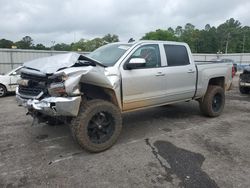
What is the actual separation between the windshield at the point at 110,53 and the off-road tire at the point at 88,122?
2.79 ft

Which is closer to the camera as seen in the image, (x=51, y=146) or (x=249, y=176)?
(x=249, y=176)

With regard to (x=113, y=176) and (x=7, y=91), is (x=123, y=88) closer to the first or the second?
(x=113, y=176)

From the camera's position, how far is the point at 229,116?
665cm

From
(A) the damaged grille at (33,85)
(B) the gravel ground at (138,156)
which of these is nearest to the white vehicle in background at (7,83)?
(B) the gravel ground at (138,156)

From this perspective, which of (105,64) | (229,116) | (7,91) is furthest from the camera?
(7,91)

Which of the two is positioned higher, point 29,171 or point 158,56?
point 158,56

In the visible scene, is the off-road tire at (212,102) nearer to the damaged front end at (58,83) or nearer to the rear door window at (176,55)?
the rear door window at (176,55)

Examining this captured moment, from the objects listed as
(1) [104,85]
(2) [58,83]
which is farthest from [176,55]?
(2) [58,83]

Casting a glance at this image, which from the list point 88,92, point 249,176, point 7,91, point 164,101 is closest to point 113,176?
point 88,92

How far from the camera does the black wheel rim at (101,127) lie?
406 cm

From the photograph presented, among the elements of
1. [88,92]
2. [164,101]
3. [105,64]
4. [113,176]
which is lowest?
[113,176]

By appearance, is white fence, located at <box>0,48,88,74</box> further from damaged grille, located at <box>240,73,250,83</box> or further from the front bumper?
damaged grille, located at <box>240,73,250,83</box>

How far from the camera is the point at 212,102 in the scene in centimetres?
644

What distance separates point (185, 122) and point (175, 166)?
2575 mm
